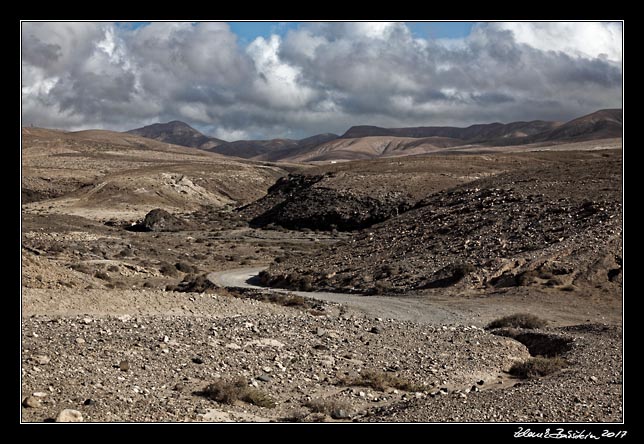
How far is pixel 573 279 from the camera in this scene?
1094 inches

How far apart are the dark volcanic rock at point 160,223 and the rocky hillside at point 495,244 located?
82.8 ft

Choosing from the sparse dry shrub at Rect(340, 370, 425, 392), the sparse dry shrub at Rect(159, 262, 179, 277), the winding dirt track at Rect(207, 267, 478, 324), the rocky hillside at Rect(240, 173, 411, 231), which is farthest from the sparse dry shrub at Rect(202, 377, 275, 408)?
the rocky hillside at Rect(240, 173, 411, 231)

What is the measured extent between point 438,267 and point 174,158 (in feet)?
422

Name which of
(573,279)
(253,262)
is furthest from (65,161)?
(573,279)

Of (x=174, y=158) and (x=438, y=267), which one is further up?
(x=174, y=158)

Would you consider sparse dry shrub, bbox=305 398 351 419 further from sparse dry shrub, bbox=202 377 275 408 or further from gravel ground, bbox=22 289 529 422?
sparse dry shrub, bbox=202 377 275 408

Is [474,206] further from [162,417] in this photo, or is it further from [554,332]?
[162,417]

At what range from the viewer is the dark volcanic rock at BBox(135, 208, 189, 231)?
60.8m

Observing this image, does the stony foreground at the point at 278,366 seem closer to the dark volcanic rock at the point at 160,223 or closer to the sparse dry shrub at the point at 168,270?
the sparse dry shrub at the point at 168,270

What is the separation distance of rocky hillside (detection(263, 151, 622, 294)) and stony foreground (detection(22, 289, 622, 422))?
10.7 meters

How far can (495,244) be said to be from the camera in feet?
108

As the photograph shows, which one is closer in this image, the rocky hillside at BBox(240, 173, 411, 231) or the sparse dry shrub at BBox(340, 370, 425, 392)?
the sparse dry shrub at BBox(340, 370, 425, 392)

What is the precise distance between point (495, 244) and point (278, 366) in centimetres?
2165

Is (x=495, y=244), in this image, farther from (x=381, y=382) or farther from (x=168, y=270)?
(x=381, y=382)
